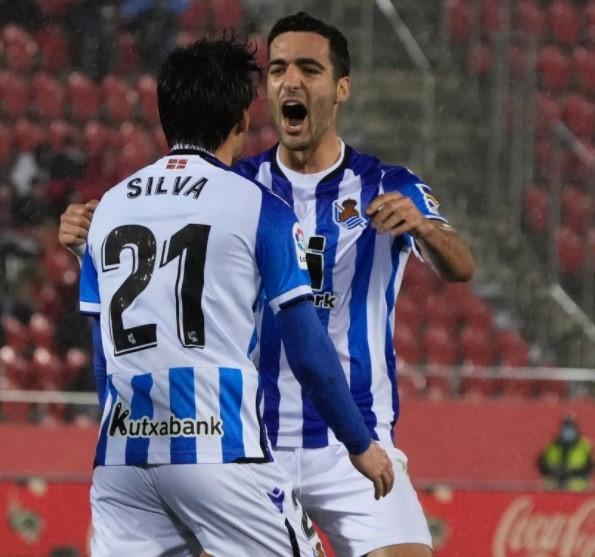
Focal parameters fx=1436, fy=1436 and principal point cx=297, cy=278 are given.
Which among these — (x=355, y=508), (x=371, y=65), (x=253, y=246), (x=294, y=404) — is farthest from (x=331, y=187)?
(x=371, y=65)

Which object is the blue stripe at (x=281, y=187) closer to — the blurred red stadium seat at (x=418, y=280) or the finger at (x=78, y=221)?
the finger at (x=78, y=221)

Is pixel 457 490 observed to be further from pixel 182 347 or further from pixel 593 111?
pixel 593 111

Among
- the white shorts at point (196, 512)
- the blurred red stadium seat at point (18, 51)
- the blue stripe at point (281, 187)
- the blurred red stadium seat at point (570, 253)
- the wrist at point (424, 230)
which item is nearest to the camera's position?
the white shorts at point (196, 512)

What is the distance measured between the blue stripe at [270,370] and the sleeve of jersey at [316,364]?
81 centimetres

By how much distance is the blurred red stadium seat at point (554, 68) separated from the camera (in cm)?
1170

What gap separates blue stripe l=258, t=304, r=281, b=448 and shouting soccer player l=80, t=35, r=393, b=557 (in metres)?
0.80

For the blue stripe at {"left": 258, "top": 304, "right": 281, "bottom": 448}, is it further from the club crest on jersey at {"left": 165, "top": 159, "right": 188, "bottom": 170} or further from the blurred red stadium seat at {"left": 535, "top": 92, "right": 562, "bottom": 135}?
the blurred red stadium seat at {"left": 535, "top": 92, "right": 562, "bottom": 135}

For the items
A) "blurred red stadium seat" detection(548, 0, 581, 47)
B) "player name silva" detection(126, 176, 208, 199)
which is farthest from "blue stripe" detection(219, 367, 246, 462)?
"blurred red stadium seat" detection(548, 0, 581, 47)

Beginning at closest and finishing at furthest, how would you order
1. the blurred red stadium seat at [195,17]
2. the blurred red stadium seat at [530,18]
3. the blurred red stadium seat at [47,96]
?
the blurred red stadium seat at [47,96]
the blurred red stadium seat at [195,17]
the blurred red stadium seat at [530,18]

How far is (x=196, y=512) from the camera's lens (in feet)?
8.98

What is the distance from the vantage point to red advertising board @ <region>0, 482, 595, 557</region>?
20.5 ft

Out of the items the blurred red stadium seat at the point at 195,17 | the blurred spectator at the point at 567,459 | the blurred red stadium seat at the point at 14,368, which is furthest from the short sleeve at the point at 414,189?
the blurred red stadium seat at the point at 195,17

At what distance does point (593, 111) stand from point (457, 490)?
5.98m

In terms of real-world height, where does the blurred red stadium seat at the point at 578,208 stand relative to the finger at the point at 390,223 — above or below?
above
